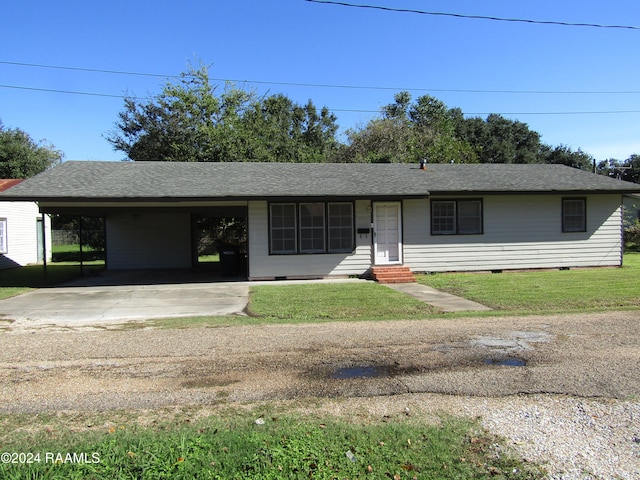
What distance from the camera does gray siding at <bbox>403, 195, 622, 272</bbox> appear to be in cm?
1556

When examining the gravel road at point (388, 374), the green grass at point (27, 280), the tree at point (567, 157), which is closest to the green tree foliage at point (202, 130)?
the green grass at point (27, 280)

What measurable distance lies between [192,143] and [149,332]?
85.1ft

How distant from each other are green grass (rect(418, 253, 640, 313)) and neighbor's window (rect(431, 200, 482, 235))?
153 centimetres

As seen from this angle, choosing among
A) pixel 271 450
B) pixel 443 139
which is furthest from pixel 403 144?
pixel 271 450

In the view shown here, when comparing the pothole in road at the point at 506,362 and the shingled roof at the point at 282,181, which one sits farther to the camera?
the shingled roof at the point at 282,181

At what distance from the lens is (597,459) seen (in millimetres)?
3330

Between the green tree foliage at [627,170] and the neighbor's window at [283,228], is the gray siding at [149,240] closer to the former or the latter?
the neighbor's window at [283,228]

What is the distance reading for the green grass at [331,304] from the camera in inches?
350

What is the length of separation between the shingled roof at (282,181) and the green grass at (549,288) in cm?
281

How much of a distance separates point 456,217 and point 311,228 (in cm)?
510

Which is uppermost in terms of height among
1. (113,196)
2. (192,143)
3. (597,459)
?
(192,143)

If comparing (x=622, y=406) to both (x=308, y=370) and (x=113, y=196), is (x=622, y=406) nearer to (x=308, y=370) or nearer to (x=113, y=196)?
(x=308, y=370)

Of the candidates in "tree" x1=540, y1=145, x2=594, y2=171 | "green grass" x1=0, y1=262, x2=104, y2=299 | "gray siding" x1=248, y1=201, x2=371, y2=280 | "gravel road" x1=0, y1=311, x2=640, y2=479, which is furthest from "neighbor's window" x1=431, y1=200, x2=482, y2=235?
"tree" x1=540, y1=145, x2=594, y2=171

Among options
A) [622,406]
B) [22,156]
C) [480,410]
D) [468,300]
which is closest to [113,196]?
[468,300]
